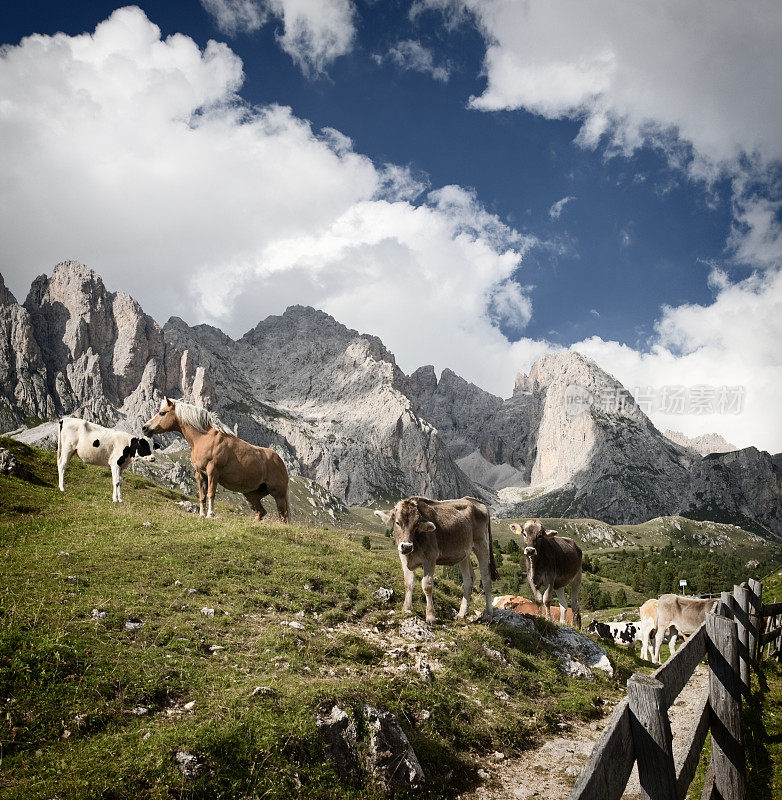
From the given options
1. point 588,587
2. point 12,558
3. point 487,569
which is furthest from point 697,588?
point 12,558

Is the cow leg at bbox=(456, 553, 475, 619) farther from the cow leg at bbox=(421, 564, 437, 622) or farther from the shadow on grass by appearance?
the shadow on grass

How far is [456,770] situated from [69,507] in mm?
17198

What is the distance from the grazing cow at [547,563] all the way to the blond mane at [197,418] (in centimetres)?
1279

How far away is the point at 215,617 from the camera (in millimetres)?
10914

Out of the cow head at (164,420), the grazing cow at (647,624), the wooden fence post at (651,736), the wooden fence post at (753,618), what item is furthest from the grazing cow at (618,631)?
the wooden fence post at (651,736)

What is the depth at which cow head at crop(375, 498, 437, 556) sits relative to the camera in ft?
43.7

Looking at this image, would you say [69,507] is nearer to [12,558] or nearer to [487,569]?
[12,558]

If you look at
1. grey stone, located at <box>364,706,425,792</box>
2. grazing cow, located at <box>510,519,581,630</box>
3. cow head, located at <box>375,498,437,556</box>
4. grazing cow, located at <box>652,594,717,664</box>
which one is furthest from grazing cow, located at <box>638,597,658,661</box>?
grey stone, located at <box>364,706,425,792</box>

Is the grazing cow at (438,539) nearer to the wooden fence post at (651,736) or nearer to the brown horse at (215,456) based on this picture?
the brown horse at (215,456)

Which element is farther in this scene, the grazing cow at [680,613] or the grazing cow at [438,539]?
the grazing cow at [680,613]

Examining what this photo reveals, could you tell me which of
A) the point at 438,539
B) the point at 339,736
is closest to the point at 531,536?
the point at 438,539

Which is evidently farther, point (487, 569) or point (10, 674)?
point (487, 569)

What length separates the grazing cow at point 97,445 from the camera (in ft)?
76.0

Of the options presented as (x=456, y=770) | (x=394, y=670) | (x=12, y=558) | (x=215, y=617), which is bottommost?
(x=456, y=770)
